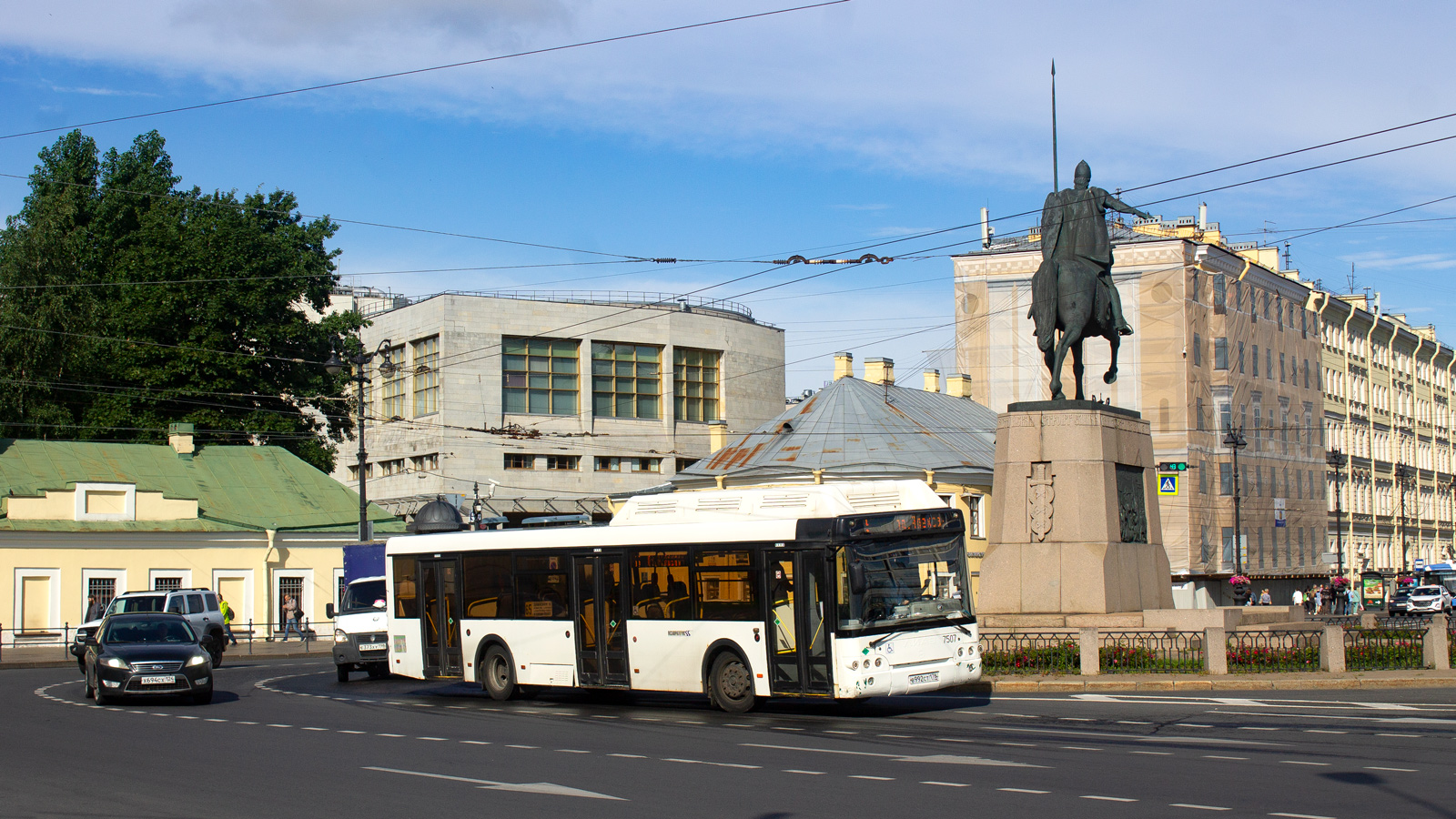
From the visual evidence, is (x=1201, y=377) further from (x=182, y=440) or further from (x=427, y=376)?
(x=182, y=440)

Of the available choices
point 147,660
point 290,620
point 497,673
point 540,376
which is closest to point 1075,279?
point 497,673

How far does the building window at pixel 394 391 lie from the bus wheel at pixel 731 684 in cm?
5697

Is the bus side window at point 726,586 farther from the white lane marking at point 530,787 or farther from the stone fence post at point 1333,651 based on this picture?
the stone fence post at point 1333,651

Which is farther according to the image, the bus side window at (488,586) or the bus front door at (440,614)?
the bus front door at (440,614)

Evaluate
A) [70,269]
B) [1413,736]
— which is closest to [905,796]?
[1413,736]

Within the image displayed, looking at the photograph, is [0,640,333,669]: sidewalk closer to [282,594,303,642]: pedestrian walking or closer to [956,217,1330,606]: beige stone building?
[282,594,303,642]: pedestrian walking

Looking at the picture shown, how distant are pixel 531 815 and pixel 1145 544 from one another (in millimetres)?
16777

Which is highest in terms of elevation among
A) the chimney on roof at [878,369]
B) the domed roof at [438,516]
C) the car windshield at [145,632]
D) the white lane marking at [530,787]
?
the chimney on roof at [878,369]

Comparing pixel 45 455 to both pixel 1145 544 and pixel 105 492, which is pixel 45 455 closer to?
pixel 105 492

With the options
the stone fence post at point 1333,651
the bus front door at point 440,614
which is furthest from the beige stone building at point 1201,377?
the bus front door at point 440,614

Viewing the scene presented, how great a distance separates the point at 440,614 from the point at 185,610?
→ 15.4 metres

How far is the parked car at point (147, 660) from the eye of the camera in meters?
22.0

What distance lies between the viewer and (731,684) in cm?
1956

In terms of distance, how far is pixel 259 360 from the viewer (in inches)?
2174
